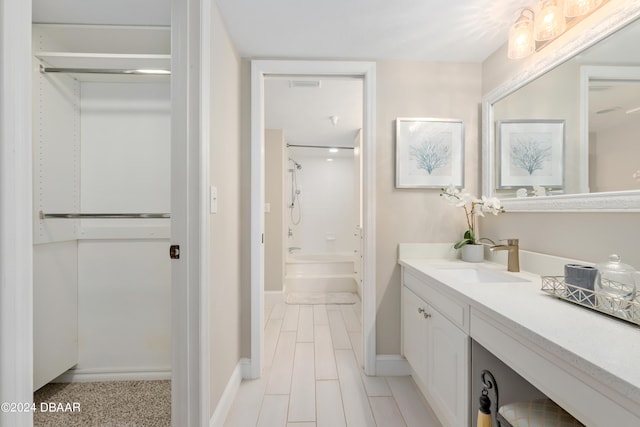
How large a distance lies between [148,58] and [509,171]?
7.59ft

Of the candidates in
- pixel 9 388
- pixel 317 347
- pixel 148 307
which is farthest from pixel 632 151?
pixel 148 307

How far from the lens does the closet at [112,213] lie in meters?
1.91

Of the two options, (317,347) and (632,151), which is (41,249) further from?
(632,151)

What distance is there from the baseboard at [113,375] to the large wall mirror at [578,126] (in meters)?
2.59

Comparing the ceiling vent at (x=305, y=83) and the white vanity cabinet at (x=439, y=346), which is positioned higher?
the ceiling vent at (x=305, y=83)

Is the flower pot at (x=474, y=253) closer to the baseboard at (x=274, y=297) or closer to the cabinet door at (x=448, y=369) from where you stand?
the cabinet door at (x=448, y=369)

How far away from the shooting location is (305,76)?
7.04 ft

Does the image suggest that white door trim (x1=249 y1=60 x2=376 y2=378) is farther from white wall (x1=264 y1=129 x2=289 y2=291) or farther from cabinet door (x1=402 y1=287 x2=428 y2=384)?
white wall (x1=264 y1=129 x2=289 y2=291)

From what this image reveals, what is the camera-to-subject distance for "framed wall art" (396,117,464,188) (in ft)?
7.00

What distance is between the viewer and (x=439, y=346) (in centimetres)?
151

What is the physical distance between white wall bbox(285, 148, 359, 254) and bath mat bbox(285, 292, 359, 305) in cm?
182

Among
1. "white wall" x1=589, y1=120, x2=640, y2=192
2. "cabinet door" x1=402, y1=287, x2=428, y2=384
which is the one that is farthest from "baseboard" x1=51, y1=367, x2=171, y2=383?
"white wall" x1=589, y1=120, x2=640, y2=192

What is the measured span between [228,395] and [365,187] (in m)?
1.59

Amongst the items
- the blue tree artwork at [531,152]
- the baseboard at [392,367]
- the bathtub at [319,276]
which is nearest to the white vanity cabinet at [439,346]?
the baseboard at [392,367]
